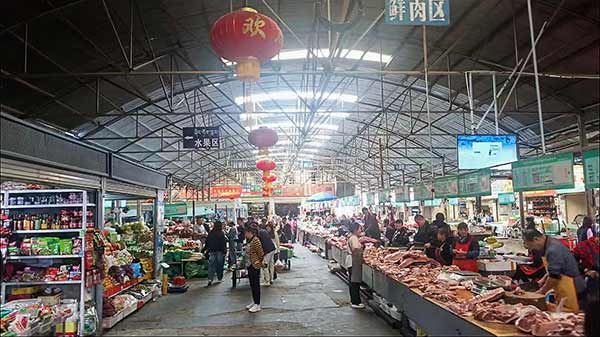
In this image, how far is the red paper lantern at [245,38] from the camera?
14.0ft

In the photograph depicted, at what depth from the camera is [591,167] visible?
3957 mm

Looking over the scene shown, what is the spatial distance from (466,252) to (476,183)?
2.08 metres

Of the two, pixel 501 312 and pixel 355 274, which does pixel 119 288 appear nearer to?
pixel 355 274

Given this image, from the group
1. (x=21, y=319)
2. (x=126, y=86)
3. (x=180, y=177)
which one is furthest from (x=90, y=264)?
(x=180, y=177)

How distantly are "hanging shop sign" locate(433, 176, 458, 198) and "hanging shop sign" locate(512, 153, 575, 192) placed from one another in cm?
394

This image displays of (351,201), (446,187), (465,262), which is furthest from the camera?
(351,201)

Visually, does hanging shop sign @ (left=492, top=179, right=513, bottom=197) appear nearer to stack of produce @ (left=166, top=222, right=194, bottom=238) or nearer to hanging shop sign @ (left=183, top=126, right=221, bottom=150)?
hanging shop sign @ (left=183, top=126, right=221, bottom=150)

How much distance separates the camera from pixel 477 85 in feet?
45.0

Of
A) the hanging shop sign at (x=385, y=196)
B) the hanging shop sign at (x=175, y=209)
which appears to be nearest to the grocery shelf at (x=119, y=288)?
the hanging shop sign at (x=385, y=196)

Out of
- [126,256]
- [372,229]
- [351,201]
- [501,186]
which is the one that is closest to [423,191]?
[372,229]

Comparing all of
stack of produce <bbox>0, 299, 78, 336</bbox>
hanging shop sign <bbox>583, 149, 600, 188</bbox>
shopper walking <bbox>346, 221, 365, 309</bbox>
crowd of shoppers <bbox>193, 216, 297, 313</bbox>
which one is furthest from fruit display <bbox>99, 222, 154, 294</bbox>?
hanging shop sign <bbox>583, 149, 600, 188</bbox>

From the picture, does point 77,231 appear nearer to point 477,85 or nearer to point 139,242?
point 139,242

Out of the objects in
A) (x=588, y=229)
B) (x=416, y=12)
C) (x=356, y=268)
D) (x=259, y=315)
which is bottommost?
(x=259, y=315)

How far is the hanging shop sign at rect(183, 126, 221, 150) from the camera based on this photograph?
572 inches
